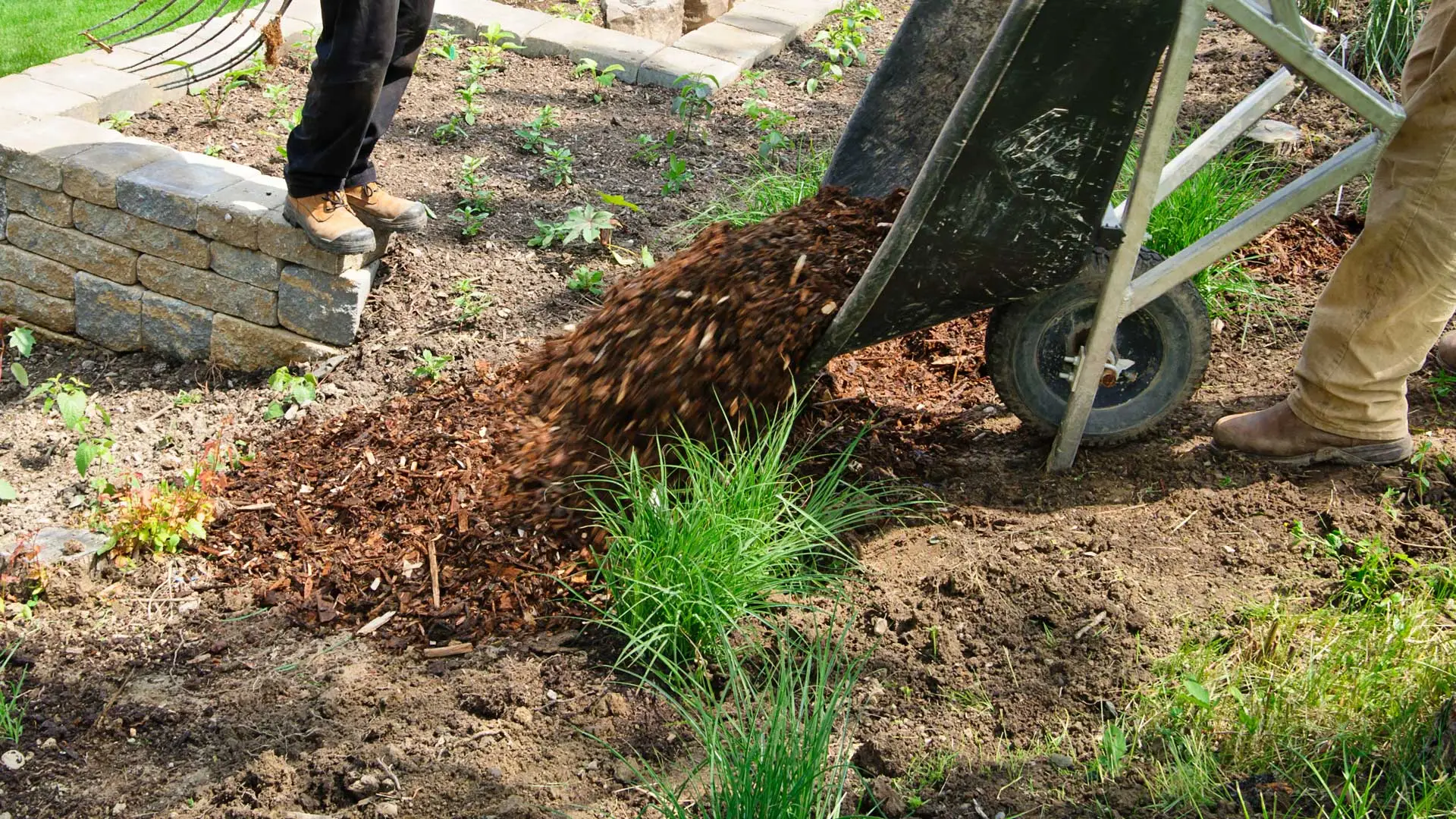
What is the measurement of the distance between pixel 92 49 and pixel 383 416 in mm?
2652

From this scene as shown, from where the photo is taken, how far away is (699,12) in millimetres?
6484

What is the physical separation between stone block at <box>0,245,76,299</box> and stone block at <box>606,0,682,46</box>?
113 inches

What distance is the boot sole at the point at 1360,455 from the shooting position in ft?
9.29

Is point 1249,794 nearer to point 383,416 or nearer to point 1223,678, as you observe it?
point 1223,678

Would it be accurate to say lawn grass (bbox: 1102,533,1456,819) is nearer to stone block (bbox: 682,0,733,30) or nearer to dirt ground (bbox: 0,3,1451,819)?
dirt ground (bbox: 0,3,1451,819)

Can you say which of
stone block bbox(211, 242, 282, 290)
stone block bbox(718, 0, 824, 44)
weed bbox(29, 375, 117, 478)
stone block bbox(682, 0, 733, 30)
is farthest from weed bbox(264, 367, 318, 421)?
stone block bbox(682, 0, 733, 30)

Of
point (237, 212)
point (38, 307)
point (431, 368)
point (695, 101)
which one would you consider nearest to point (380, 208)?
point (237, 212)

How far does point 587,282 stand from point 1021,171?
5.71 feet

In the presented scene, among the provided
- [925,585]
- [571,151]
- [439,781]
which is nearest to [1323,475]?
[925,585]

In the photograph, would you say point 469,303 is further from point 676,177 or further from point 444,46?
point 444,46

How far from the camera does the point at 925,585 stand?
256cm

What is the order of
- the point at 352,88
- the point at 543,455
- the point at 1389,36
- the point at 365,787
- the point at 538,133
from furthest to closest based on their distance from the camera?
the point at 1389,36 → the point at 538,133 → the point at 352,88 → the point at 543,455 → the point at 365,787

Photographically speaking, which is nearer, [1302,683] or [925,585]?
[1302,683]

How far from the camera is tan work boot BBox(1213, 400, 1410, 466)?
2.83 m
